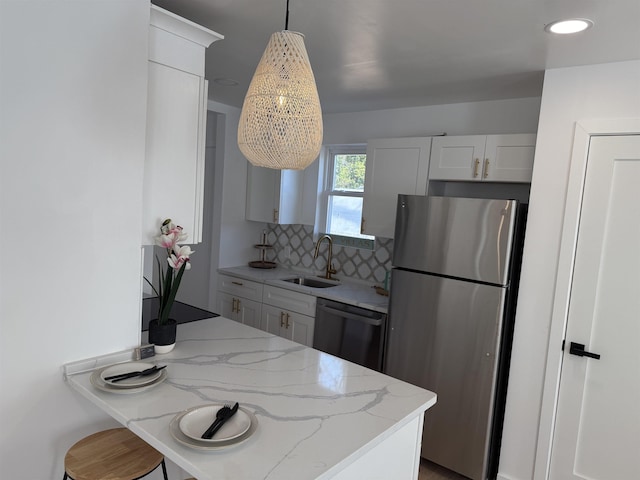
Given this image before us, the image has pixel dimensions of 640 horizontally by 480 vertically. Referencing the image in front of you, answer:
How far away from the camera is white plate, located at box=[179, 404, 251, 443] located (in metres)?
1.25

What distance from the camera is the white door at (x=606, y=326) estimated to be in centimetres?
220

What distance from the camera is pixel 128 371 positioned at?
166cm

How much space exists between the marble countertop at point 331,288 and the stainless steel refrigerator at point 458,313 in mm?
372

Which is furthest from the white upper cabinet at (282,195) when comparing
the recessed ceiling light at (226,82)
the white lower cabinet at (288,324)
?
the recessed ceiling light at (226,82)

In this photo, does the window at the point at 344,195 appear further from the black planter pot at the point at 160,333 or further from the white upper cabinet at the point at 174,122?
the black planter pot at the point at 160,333

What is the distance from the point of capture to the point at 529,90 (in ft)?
9.19

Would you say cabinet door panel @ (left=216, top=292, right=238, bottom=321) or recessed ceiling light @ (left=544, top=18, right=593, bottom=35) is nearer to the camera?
recessed ceiling light @ (left=544, top=18, right=593, bottom=35)

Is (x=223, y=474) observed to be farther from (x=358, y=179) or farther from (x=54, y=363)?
(x=358, y=179)

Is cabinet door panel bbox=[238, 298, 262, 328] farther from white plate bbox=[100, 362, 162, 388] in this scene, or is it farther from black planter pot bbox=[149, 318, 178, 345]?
white plate bbox=[100, 362, 162, 388]

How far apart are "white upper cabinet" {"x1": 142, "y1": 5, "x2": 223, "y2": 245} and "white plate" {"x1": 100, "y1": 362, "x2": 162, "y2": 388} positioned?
50 centimetres

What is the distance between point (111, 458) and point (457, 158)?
8.30ft

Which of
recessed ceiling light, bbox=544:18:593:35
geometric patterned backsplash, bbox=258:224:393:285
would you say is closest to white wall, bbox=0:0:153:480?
recessed ceiling light, bbox=544:18:593:35

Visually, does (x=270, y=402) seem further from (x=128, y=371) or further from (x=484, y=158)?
(x=484, y=158)

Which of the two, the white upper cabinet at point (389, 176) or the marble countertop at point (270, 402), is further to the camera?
the white upper cabinet at point (389, 176)
